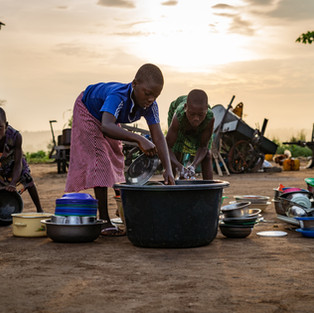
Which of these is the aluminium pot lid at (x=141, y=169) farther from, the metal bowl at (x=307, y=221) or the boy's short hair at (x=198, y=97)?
the metal bowl at (x=307, y=221)

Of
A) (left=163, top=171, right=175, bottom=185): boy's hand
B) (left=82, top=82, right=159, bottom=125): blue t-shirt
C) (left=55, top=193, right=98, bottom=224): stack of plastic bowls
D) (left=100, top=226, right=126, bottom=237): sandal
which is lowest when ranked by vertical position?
(left=100, top=226, right=126, bottom=237): sandal

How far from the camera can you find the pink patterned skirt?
4.47 meters

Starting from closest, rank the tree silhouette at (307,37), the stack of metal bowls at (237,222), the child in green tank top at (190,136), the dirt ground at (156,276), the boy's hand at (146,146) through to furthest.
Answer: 1. the dirt ground at (156,276)
2. the boy's hand at (146,146)
3. the stack of metal bowls at (237,222)
4. the child in green tank top at (190,136)
5. the tree silhouette at (307,37)

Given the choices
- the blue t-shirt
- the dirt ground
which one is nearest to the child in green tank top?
the blue t-shirt

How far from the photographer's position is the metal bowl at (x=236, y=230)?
4.39 meters

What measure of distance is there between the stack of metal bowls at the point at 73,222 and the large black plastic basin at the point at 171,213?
1.17 ft

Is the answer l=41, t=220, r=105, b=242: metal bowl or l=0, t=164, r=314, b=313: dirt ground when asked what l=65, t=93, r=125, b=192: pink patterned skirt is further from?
l=0, t=164, r=314, b=313: dirt ground

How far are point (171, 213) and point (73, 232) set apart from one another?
837 millimetres

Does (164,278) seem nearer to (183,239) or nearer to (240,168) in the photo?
(183,239)

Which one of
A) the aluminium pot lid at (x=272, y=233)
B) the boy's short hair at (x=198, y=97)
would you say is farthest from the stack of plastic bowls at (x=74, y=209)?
the aluminium pot lid at (x=272, y=233)

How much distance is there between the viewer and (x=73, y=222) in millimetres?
4219

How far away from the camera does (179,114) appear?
17.5ft

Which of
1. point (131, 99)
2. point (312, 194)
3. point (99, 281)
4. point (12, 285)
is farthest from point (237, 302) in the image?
point (312, 194)

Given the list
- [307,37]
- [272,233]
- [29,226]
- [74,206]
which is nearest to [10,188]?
[29,226]
